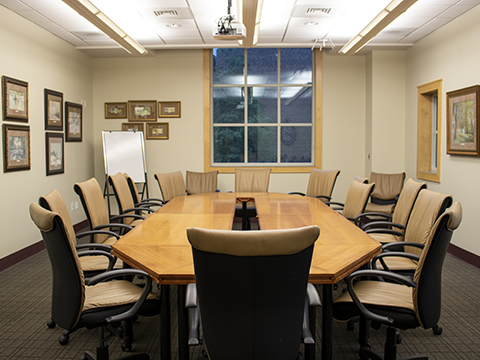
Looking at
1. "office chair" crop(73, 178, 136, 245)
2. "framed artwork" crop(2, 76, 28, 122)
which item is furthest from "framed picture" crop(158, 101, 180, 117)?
"office chair" crop(73, 178, 136, 245)

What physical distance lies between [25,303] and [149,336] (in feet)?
Answer: 4.41

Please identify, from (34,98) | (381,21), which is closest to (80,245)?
(34,98)

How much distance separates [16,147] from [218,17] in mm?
2965

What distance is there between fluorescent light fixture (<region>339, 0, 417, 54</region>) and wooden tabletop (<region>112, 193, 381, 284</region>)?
217 cm

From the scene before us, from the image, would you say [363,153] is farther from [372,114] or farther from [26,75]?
[26,75]

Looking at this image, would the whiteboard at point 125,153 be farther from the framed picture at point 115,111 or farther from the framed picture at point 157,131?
the framed picture at point 115,111

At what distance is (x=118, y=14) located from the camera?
16.1ft

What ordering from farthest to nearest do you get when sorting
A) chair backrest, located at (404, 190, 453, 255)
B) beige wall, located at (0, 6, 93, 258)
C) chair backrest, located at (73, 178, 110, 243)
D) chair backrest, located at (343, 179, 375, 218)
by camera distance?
beige wall, located at (0, 6, 93, 258) → chair backrest, located at (343, 179, 375, 218) → chair backrest, located at (73, 178, 110, 243) → chair backrest, located at (404, 190, 453, 255)

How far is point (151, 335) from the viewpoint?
2.84 m

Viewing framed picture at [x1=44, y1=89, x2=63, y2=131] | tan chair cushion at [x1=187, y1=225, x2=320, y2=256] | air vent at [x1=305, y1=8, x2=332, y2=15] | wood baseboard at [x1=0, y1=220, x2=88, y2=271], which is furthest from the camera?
framed picture at [x1=44, y1=89, x2=63, y2=131]

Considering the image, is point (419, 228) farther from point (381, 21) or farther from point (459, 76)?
point (459, 76)

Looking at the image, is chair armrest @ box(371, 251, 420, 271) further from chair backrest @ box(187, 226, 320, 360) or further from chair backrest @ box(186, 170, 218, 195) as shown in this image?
chair backrest @ box(186, 170, 218, 195)

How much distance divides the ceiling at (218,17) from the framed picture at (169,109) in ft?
3.31

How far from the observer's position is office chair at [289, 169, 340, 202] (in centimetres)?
523
